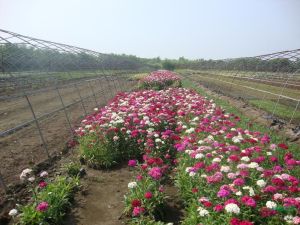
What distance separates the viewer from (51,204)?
4695 millimetres

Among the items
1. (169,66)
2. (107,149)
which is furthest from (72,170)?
(169,66)

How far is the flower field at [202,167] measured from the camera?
11.7ft

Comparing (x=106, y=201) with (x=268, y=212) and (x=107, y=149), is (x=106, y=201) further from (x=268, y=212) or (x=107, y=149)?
(x=268, y=212)

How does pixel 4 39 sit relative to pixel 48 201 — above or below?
above

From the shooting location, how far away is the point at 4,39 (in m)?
10.5

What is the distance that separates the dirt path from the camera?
15.8 feet

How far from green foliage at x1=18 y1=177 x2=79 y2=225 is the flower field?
0.51 ft

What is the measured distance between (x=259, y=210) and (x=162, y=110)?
17.0 feet

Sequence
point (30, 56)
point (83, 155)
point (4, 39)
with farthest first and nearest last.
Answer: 1. point (30, 56)
2. point (4, 39)
3. point (83, 155)

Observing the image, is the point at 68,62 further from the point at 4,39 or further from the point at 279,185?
the point at 279,185

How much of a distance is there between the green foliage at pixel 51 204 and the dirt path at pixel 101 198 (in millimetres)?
198

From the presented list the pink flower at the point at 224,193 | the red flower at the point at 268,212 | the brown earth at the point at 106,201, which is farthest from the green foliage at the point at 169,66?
the red flower at the point at 268,212

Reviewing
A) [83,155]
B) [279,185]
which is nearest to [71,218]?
[83,155]

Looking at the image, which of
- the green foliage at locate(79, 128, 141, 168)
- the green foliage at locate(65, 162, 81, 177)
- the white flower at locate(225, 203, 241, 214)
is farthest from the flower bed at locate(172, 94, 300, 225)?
the green foliage at locate(65, 162, 81, 177)
